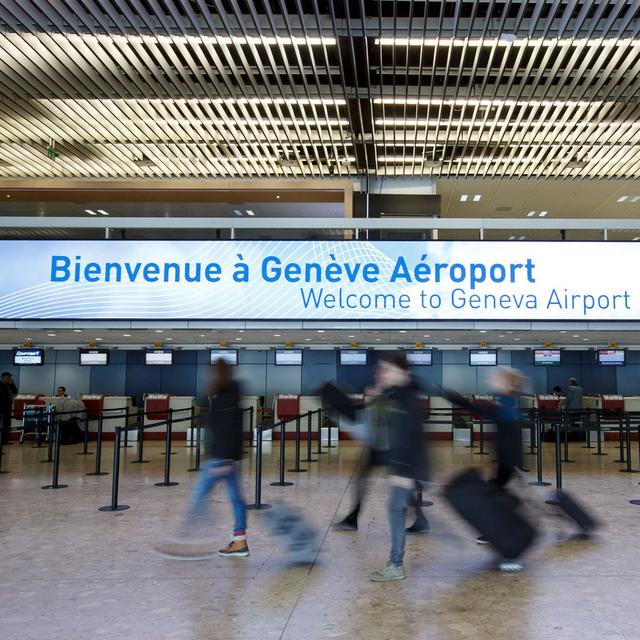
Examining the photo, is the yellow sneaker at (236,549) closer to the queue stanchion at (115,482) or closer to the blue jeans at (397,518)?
the blue jeans at (397,518)

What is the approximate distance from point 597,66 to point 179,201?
28.7 feet

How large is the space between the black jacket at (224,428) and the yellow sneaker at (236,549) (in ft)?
2.01

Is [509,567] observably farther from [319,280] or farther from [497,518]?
[319,280]

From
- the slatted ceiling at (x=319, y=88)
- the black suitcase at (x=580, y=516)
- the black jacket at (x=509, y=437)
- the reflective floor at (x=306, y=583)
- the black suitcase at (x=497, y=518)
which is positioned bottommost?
the reflective floor at (x=306, y=583)

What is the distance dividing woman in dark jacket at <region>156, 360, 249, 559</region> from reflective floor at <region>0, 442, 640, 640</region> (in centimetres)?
17

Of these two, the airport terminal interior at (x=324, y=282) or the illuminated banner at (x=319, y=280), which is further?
the illuminated banner at (x=319, y=280)

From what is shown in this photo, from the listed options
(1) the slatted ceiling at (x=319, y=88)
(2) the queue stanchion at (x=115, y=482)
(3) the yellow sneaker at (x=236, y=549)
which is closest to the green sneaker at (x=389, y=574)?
(3) the yellow sneaker at (x=236, y=549)

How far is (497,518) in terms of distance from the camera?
13.5 feet

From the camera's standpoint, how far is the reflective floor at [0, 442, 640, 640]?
10.5 feet

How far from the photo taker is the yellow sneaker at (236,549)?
4.53 m

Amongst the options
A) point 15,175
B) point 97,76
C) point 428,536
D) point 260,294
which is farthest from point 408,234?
point 15,175

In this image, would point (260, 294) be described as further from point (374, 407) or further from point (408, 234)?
point (374, 407)

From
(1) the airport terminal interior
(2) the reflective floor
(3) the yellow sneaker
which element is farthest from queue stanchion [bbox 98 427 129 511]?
(3) the yellow sneaker

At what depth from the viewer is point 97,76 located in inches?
356
